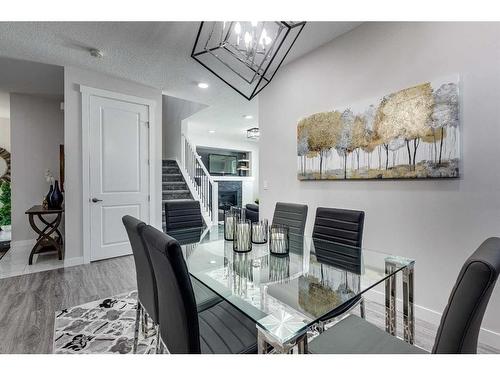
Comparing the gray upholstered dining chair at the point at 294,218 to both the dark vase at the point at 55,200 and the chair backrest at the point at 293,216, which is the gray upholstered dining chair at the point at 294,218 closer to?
the chair backrest at the point at 293,216

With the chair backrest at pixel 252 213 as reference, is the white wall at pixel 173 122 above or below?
above

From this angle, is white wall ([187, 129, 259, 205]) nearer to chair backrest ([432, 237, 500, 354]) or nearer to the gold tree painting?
the gold tree painting

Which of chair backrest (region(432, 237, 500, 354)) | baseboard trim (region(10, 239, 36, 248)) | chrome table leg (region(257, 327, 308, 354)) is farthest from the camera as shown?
baseboard trim (region(10, 239, 36, 248))

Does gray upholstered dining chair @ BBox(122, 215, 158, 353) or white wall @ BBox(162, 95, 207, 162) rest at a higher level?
Result: white wall @ BBox(162, 95, 207, 162)

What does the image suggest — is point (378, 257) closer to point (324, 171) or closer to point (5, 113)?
point (324, 171)

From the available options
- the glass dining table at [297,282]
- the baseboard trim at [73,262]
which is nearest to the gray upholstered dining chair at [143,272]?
the glass dining table at [297,282]

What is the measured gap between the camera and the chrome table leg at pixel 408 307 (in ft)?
4.77

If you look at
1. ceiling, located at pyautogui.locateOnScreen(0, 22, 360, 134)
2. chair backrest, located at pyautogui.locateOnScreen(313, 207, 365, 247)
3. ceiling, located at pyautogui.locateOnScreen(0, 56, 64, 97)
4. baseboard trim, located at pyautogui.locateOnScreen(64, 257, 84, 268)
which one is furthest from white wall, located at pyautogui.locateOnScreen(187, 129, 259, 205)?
chair backrest, located at pyautogui.locateOnScreen(313, 207, 365, 247)

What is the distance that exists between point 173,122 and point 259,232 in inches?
206

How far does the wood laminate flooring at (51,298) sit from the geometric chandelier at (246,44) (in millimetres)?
2168

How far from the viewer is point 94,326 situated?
196 cm

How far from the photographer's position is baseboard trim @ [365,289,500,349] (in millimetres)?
1713

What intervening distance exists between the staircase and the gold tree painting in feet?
10.8

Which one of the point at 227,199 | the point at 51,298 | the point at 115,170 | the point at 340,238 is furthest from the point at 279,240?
the point at 227,199
